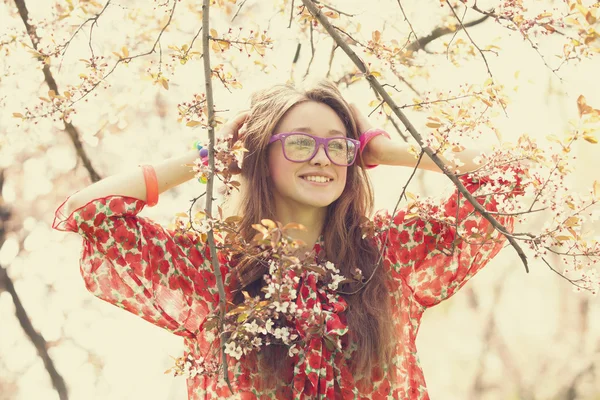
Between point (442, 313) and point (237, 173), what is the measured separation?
3.02 metres

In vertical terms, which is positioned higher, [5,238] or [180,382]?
[5,238]

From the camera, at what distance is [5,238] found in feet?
14.4

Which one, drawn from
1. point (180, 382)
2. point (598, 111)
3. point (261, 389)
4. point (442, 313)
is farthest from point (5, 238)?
point (598, 111)

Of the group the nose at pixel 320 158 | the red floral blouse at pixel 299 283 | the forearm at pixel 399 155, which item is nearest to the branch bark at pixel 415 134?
the red floral blouse at pixel 299 283

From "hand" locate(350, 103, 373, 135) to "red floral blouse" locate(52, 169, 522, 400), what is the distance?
252 mm

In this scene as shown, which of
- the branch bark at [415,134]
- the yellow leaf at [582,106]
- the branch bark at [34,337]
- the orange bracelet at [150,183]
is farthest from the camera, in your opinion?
the branch bark at [34,337]

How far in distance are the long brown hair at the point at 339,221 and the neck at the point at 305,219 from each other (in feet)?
0.08

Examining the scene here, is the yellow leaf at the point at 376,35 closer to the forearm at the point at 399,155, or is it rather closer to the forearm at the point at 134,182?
the forearm at the point at 399,155

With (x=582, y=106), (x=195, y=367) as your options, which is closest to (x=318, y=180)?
(x=195, y=367)

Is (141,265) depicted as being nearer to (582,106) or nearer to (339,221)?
(339,221)

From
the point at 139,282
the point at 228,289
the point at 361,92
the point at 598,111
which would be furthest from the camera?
the point at 361,92

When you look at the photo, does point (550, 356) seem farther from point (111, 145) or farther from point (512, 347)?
point (111, 145)

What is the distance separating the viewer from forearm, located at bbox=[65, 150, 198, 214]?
1.77 m

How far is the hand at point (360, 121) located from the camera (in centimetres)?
207
